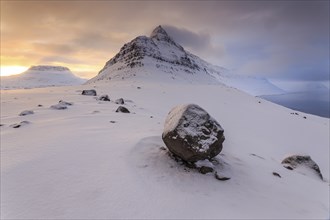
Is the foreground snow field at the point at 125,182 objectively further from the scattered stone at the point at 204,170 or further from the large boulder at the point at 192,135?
the large boulder at the point at 192,135

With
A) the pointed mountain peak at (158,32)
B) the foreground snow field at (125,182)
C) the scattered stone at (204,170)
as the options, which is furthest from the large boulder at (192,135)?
the pointed mountain peak at (158,32)

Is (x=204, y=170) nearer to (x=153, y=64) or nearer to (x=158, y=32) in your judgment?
(x=153, y=64)

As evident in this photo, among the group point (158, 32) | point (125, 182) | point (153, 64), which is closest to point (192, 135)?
point (125, 182)

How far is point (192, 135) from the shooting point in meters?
8.84

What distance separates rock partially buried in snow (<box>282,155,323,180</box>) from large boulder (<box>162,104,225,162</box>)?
5522mm

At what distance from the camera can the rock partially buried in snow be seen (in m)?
12.9

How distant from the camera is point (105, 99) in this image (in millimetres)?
23641

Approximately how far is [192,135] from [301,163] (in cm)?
716

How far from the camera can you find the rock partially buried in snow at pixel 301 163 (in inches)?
507

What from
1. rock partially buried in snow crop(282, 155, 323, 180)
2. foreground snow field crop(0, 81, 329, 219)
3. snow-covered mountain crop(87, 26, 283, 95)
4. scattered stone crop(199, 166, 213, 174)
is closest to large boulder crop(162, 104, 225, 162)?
scattered stone crop(199, 166, 213, 174)

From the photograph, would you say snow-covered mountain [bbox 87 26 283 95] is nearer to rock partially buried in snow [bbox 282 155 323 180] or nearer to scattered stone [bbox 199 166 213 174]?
rock partially buried in snow [bbox 282 155 323 180]

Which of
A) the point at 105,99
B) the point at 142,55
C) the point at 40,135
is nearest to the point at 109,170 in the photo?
the point at 40,135

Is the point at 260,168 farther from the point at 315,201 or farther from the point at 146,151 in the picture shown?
the point at 146,151

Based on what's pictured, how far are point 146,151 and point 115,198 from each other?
2.89 metres
